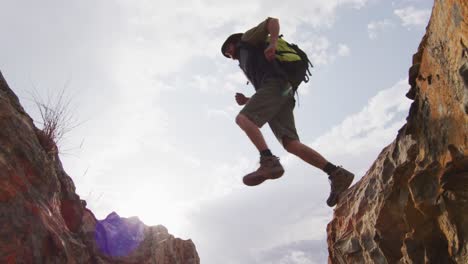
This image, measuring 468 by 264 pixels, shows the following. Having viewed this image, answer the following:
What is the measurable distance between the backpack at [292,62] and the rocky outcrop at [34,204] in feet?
10.7

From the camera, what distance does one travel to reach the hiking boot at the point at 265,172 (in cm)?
407

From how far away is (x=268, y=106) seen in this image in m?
4.38

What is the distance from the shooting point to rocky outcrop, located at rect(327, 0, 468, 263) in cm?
205

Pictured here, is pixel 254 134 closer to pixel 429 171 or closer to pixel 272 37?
pixel 272 37

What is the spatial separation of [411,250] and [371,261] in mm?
676

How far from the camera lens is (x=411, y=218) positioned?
108 inches

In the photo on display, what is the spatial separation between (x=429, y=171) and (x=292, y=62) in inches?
99.4

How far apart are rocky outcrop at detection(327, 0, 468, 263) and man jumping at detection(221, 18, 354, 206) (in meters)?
0.71

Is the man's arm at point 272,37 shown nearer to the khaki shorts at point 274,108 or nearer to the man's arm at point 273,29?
the man's arm at point 273,29

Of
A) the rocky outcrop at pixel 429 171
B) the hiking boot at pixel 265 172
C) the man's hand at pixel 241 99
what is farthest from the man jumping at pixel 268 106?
the rocky outcrop at pixel 429 171

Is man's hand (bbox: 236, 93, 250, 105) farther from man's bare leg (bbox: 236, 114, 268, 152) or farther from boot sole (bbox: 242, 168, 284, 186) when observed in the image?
boot sole (bbox: 242, 168, 284, 186)

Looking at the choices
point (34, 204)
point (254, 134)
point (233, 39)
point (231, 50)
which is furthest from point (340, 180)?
point (34, 204)

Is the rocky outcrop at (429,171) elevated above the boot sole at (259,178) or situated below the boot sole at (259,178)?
below

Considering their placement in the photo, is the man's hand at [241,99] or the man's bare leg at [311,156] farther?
the man's hand at [241,99]
